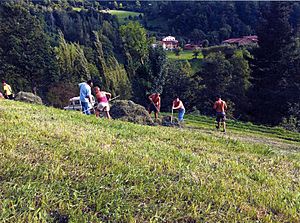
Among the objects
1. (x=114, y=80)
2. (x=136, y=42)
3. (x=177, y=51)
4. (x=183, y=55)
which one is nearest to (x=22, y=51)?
(x=114, y=80)

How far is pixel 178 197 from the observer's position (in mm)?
4242

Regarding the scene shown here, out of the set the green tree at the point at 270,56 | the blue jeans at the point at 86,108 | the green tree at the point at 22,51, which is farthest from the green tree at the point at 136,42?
the blue jeans at the point at 86,108

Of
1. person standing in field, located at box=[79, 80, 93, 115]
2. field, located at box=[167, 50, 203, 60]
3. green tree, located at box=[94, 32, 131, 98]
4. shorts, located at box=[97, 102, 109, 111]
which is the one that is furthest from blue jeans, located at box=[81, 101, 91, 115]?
field, located at box=[167, 50, 203, 60]

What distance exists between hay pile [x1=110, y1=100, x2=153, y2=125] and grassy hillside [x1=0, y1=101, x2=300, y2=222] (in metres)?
9.94

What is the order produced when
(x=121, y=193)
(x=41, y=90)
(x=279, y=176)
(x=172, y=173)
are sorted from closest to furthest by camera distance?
(x=121, y=193), (x=172, y=173), (x=279, y=176), (x=41, y=90)

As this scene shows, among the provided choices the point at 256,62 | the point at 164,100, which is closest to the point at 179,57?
the point at 164,100

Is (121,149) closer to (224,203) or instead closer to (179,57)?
(224,203)

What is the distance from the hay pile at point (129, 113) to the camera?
54.9 feet

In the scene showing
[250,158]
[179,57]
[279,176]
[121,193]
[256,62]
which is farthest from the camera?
[179,57]

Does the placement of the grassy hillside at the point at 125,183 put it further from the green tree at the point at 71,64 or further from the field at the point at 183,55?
the field at the point at 183,55

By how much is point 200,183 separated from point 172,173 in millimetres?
479

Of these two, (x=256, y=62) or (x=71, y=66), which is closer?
(x=256, y=62)

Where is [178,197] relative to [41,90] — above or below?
above

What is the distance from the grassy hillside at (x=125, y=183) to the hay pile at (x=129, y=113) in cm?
994
